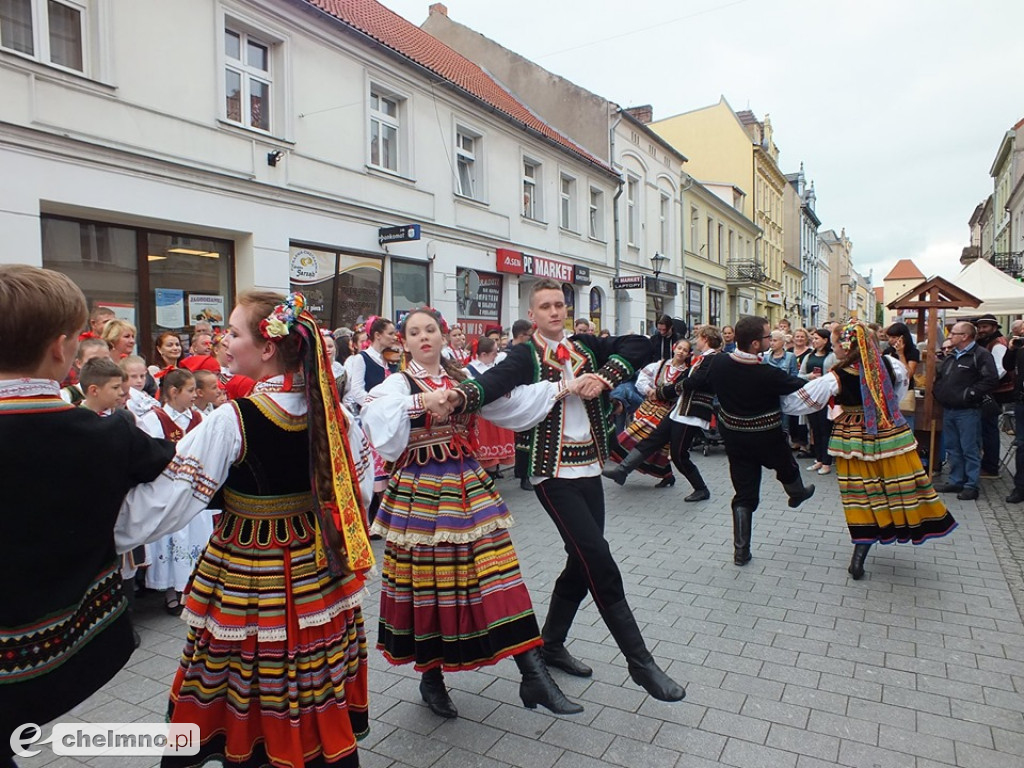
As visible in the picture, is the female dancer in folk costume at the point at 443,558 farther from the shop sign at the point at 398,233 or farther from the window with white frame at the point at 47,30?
the shop sign at the point at 398,233

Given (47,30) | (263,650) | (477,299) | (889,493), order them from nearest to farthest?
1. (263,650)
2. (889,493)
3. (47,30)
4. (477,299)

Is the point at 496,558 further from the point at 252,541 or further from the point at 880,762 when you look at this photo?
the point at 880,762

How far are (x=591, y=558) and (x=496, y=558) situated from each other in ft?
1.55

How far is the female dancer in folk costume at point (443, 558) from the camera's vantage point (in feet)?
9.59

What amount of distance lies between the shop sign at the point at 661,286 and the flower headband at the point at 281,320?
21.3m

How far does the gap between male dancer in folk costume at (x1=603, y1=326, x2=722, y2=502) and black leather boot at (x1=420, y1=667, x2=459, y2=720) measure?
Result: 4620 millimetres

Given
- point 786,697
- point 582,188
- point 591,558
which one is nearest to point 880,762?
point 786,697

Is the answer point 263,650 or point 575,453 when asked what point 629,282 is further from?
point 263,650

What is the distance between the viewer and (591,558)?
3.14m

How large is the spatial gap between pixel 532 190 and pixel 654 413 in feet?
37.3

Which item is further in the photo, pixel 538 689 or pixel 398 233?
pixel 398 233

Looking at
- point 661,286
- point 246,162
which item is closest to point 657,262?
point 661,286

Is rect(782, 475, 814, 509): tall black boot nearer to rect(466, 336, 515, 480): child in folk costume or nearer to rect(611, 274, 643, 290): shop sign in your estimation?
rect(466, 336, 515, 480): child in folk costume

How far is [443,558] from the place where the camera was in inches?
115
